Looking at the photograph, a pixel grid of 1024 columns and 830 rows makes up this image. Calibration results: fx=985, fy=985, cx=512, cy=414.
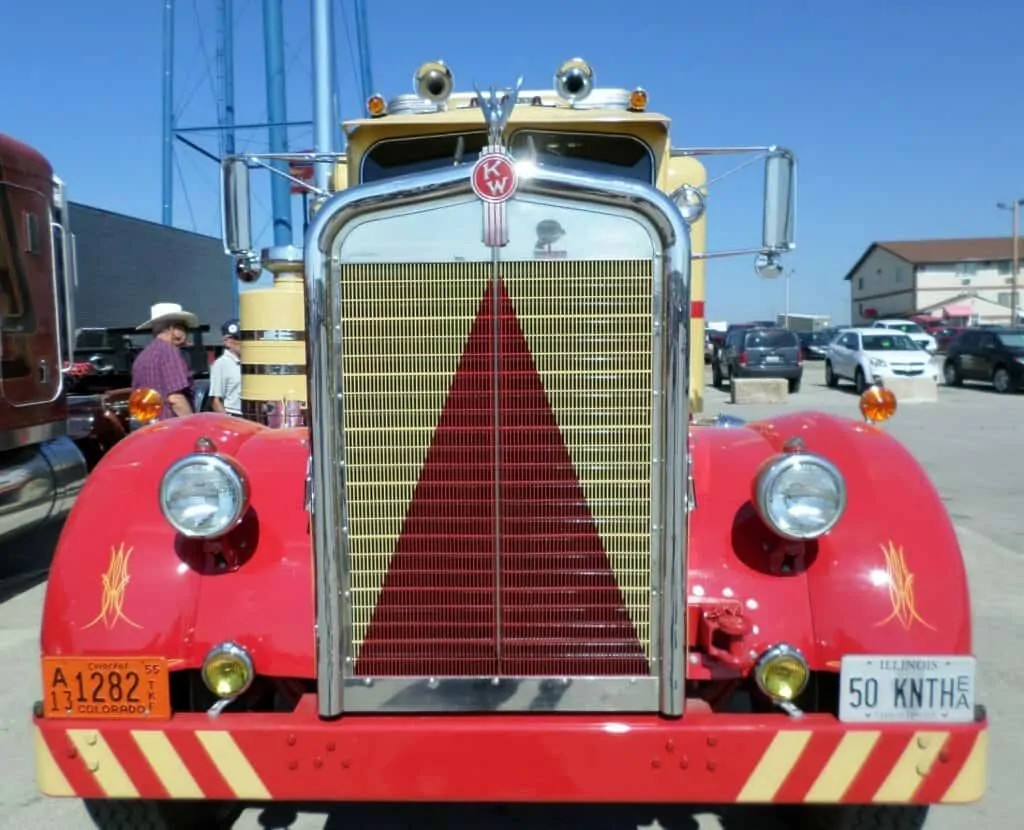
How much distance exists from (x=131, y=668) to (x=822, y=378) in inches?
1224

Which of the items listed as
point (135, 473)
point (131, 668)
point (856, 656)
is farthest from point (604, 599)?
point (135, 473)

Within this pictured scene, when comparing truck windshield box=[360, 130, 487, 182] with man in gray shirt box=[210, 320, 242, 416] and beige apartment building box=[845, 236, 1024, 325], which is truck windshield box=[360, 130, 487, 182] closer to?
man in gray shirt box=[210, 320, 242, 416]

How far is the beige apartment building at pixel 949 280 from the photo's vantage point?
223 ft

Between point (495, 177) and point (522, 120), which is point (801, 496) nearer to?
point (495, 177)

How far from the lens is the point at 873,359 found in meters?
24.4

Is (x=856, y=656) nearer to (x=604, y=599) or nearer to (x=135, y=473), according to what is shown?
(x=604, y=599)

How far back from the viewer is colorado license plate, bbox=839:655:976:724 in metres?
2.60

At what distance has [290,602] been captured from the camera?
9.43ft

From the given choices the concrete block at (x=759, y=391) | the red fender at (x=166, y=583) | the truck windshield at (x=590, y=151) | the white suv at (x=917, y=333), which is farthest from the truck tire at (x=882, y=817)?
the white suv at (x=917, y=333)

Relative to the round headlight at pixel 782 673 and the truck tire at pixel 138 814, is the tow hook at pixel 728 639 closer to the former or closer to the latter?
the round headlight at pixel 782 673

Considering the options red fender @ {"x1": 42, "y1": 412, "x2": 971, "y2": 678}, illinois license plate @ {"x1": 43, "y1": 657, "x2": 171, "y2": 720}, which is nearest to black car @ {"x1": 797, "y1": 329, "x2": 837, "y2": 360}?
red fender @ {"x1": 42, "y1": 412, "x2": 971, "y2": 678}

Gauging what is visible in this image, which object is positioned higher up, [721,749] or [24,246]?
[24,246]

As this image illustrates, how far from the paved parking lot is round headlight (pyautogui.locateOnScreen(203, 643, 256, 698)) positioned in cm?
107

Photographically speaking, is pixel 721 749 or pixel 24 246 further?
pixel 24 246
